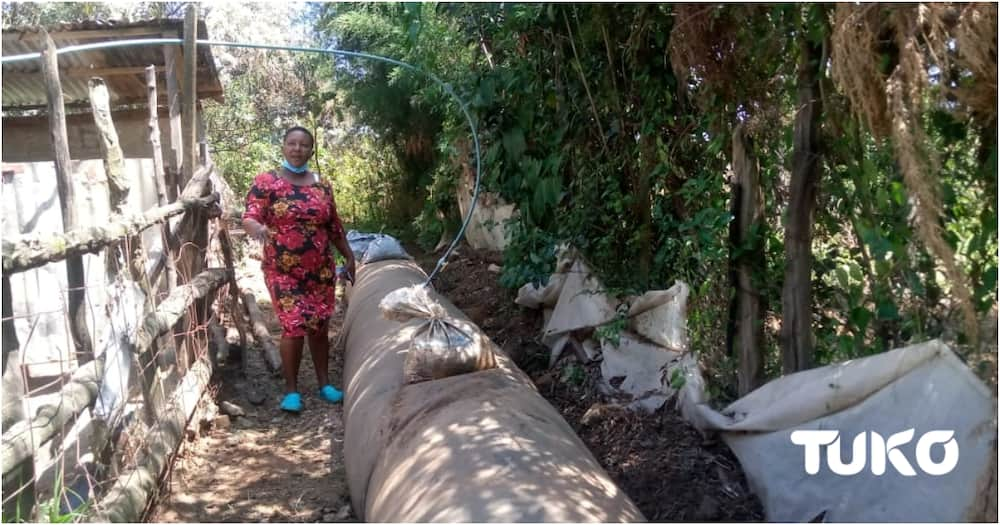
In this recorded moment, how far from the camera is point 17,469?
2236 mm

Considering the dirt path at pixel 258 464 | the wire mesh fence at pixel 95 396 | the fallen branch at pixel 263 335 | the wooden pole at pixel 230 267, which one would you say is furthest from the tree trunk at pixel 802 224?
the wooden pole at pixel 230 267

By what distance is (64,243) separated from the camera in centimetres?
243

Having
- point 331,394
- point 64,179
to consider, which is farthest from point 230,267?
point 64,179

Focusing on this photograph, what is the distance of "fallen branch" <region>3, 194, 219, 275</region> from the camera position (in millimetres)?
2127

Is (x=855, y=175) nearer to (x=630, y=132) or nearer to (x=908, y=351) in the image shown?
(x=908, y=351)

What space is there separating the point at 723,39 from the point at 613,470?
5.62 ft

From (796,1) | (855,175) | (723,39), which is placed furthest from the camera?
(723,39)

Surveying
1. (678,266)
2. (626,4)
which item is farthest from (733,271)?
(626,4)

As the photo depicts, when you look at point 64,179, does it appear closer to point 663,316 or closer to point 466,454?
point 466,454

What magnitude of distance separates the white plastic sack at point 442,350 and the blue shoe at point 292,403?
132 cm

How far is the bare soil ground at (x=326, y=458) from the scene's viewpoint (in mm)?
2889

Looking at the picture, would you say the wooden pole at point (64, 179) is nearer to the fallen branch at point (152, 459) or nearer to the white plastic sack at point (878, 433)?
the fallen branch at point (152, 459)

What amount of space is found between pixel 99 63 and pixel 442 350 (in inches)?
210

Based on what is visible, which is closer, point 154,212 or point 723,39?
point 723,39
